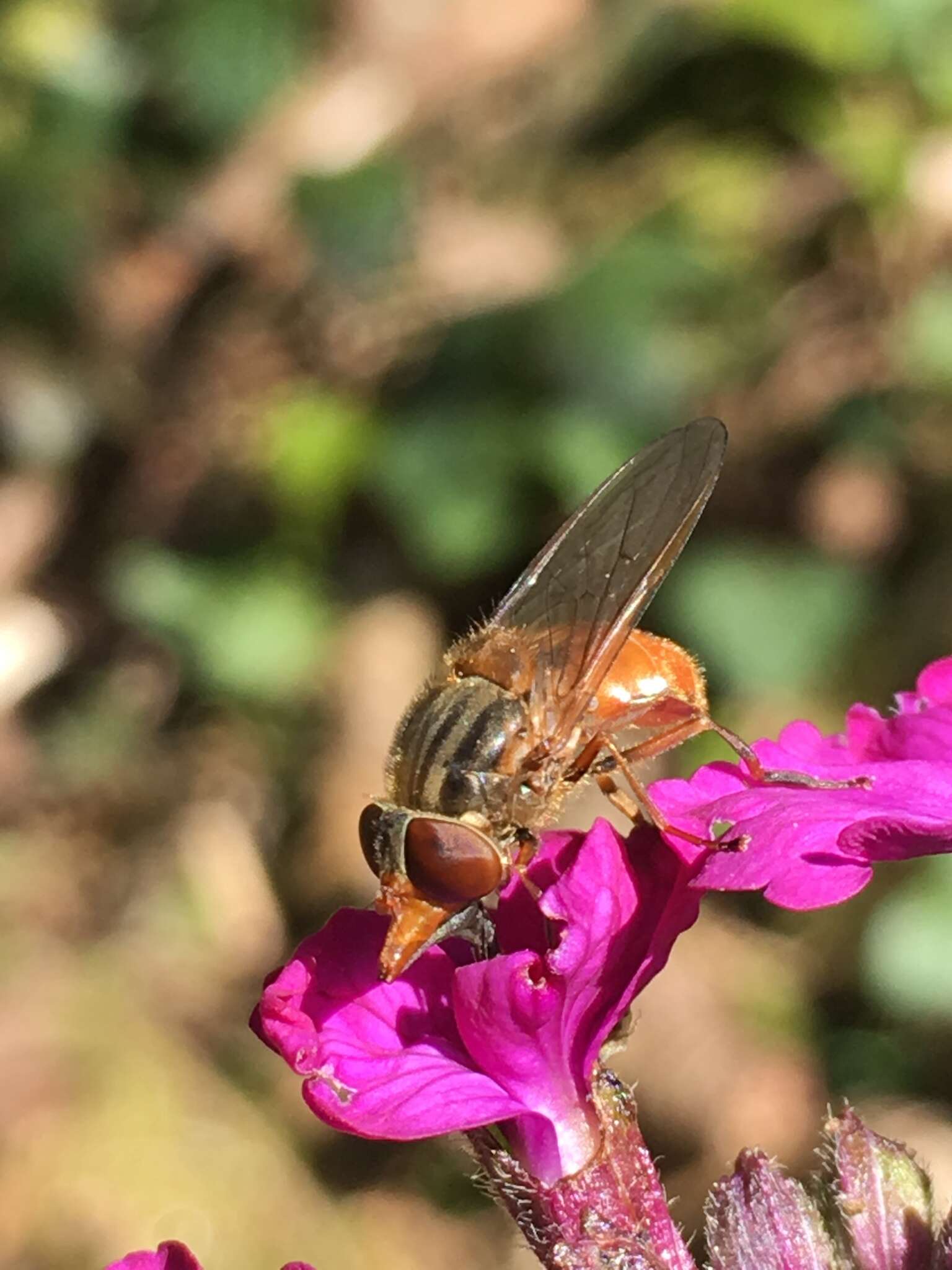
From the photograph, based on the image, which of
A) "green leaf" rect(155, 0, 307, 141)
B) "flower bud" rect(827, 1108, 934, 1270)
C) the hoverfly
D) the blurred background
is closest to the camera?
the hoverfly

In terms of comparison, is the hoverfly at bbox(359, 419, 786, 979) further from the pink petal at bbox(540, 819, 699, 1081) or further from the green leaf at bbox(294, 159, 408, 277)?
the green leaf at bbox(294, 159, 408, 277)

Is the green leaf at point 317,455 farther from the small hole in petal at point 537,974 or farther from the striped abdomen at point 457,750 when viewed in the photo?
the small hole in petal at point 537,974

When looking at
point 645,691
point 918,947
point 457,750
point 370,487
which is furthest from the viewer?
point 370,487

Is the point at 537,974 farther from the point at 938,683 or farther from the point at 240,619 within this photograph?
the point at 240,619

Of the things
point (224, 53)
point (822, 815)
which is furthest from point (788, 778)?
point (224, 53)

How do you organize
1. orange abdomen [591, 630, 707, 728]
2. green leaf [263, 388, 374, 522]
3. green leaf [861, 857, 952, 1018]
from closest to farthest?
1. orange abdomen [591, 630, 707, 728]
2. green leaf [861, 857, 952, 1018]
3. green leaf [263, 388, 374, 522]

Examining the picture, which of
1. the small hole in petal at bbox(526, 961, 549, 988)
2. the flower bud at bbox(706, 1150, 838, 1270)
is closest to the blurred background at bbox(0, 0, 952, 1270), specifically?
the flower bud at bbox(706, 1150, 838, 1270)
